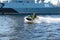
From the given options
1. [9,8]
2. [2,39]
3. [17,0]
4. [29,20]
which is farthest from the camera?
[17,0]

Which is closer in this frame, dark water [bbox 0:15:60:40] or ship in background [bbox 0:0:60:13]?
dark water [bbox 0:15:60:40]

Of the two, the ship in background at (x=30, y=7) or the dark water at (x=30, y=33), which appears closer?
the dark water at (x=30, y=33)

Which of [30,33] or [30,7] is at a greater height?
[30,33]

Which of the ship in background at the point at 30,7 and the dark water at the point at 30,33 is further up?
the dark water at the point at 30,33

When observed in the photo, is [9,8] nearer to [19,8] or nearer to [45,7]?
[19,8]

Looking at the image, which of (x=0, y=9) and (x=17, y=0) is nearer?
(x=0, y=9)

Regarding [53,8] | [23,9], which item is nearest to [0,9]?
[23,9]

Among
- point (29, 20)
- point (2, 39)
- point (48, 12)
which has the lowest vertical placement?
point (48, 12)

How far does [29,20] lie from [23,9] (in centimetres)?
5525

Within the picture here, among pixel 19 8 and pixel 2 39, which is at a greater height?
pixel 2 39

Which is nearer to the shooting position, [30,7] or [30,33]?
[30,33]

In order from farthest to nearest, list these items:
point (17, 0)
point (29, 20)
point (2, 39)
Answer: point (17, 0)
point (29, 20)
point (2, 39)

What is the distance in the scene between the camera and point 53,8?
323 feet

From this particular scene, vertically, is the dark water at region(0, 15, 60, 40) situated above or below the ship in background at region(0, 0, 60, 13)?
above
